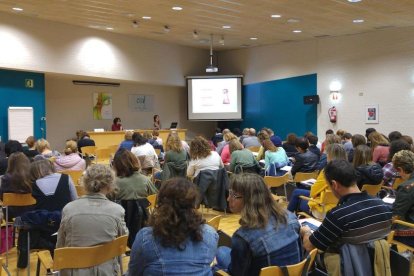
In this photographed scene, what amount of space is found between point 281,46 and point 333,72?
2.26 m

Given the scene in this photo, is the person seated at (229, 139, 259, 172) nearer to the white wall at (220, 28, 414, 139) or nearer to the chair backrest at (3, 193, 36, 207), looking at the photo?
the chair backrest at (3, 193, 36, 207)

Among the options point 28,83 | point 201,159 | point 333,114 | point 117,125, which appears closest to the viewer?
point 201,159

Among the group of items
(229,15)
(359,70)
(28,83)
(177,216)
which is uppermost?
(229,15)

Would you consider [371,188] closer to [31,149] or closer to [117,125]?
[31,149]

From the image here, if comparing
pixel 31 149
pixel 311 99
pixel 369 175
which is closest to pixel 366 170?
pixel 369 175

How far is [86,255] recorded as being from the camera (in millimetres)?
2809

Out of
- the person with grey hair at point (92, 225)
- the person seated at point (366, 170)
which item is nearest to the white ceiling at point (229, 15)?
the person seated at point (366, 170)

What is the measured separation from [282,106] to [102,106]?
19.8 ft

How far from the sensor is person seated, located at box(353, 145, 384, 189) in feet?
16.1

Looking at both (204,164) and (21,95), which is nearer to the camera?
(204,164)

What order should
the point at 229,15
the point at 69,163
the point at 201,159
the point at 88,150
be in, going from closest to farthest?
the point at 201,159 < the point at 69,163 < the point at 88,150 < the point at 229,15

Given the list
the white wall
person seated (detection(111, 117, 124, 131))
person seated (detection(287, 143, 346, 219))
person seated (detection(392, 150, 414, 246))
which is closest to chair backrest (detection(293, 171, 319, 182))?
person seated (detection(287, 143, 346, 219))

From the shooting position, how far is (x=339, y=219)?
8.60 ft

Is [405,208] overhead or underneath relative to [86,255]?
overhead
